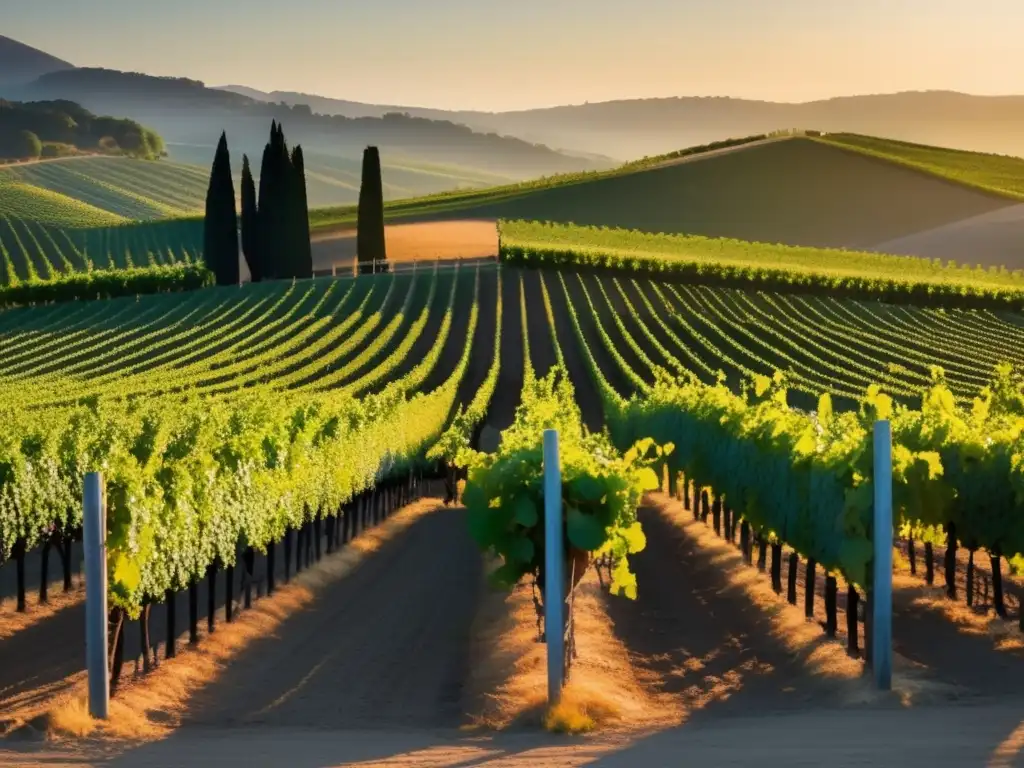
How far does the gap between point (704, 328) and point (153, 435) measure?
53389 millimetres

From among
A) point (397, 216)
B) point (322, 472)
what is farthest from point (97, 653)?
point (397, 216)

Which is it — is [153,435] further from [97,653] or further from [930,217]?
[930,217]

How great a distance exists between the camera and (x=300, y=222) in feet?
302

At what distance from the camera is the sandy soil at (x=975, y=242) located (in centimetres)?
12069

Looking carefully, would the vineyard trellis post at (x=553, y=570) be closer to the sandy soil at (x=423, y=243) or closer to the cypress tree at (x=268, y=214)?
the cypress tree at (x=268, y=214)

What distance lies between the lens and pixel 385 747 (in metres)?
12.7

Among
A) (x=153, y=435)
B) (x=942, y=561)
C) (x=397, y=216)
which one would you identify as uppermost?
(x=397, y=216)

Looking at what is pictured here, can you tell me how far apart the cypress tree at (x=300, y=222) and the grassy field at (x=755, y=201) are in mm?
41494

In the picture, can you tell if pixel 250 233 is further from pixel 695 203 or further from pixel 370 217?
pixel 695 203

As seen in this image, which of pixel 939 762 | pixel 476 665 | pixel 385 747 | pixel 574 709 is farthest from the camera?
pixel 476 665

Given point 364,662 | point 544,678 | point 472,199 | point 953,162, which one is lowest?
point 364,662

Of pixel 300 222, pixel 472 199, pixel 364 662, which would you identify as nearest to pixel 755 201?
pixel 472 199

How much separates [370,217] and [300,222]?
5.52 metres

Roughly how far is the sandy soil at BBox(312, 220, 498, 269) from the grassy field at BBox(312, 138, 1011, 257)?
7.56m
